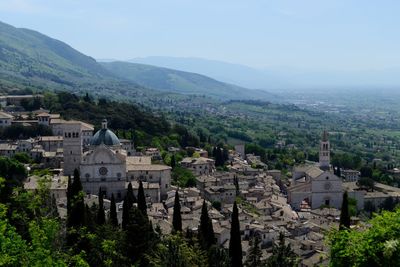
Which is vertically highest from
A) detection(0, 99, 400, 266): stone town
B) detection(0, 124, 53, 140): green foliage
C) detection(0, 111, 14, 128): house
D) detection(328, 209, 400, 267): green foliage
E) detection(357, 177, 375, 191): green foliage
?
detection(328, 209, 400, 267): green foliage

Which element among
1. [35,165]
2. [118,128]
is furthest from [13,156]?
[118,128]

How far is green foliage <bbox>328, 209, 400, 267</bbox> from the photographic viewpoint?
19.3 metres

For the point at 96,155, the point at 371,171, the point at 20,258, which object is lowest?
the point at 371,171

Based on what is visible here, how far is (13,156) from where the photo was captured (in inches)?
2741

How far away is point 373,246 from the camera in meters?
19.9

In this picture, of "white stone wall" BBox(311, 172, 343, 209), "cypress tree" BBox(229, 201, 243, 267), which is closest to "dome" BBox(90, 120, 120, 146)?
"white stone wall" BBox(311, 172, 343, 209)

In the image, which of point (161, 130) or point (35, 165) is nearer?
point (35, 165)

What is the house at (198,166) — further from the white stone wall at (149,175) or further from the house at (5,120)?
the house at (5,120)

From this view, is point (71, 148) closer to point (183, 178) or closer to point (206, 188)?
point (183, 178)

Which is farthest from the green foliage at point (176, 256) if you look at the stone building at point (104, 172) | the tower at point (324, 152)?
the tower at point (324, 152)

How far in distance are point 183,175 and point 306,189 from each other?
14.8 m

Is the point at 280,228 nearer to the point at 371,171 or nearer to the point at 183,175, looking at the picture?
the point at 183,175

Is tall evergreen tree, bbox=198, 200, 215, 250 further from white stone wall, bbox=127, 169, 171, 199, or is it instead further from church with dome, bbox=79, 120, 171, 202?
white stone wall, bbox=127, 169, 171, 199

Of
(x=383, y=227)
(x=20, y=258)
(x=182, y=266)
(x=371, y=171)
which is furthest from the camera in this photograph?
(x=371, y=171)
